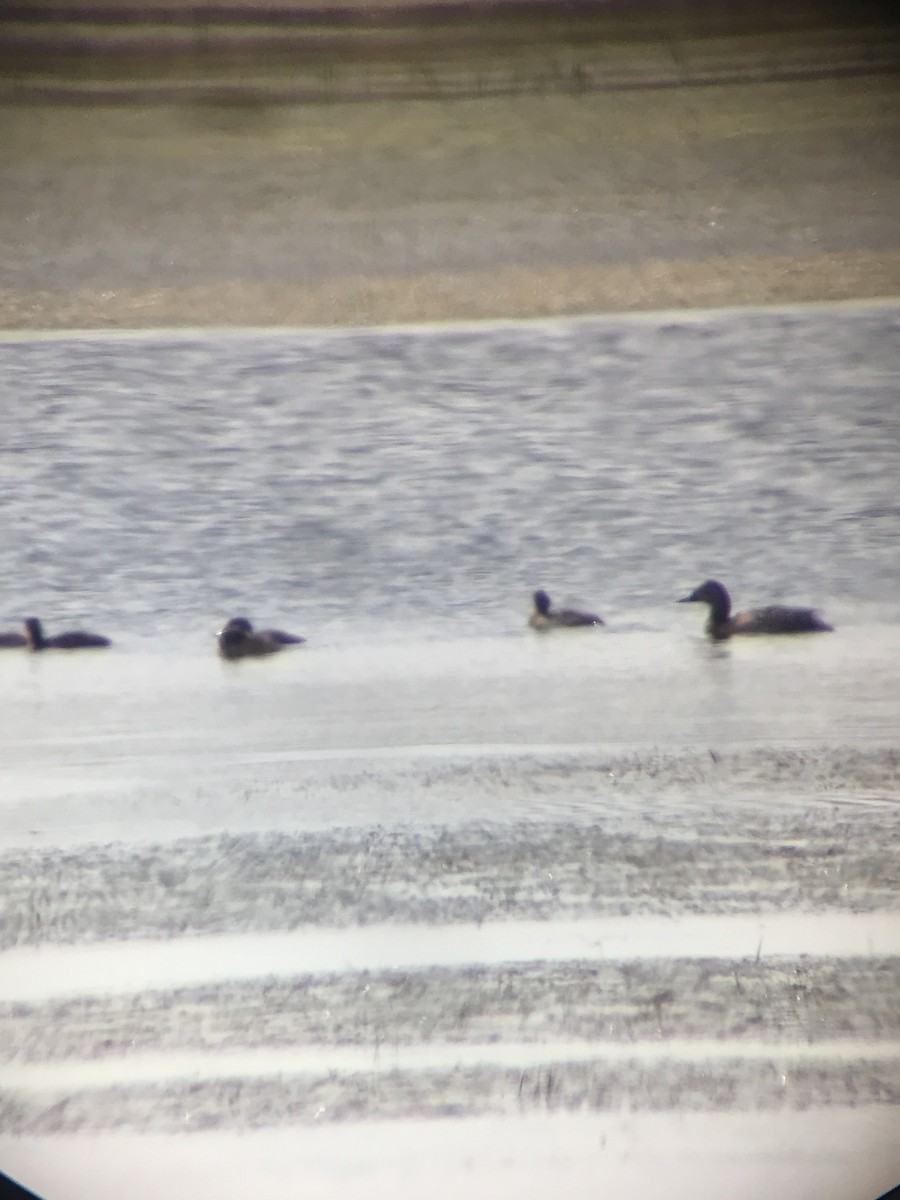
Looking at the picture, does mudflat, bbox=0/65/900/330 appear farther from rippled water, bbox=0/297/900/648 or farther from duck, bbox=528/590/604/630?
duck, bbox=528/590/604/630

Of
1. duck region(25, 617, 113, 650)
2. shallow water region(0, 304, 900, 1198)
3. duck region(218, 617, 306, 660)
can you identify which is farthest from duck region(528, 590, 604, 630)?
duck region(25, 617, 113, 650)

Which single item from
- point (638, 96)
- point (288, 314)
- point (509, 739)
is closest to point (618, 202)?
point (638, 96)

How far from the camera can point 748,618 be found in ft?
2.15

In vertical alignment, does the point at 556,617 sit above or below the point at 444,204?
below

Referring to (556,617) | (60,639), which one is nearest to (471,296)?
(556,617)

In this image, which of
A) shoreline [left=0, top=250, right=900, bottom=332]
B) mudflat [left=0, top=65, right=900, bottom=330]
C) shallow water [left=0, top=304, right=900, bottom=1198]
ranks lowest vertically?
shallow water [left=0, top=304, right=900, bottom=1198]

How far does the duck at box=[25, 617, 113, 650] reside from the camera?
67 centimetres

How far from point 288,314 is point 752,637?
442mm

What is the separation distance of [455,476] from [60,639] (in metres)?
0.33

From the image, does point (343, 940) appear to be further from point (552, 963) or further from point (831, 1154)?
point (831, 1154)

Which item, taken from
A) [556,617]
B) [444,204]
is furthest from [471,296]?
[556,617]

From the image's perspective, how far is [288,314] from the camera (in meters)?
0.68

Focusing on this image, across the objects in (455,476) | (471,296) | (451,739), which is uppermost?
(471,296)

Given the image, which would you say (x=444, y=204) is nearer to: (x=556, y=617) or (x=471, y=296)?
(x=471, y=296)
